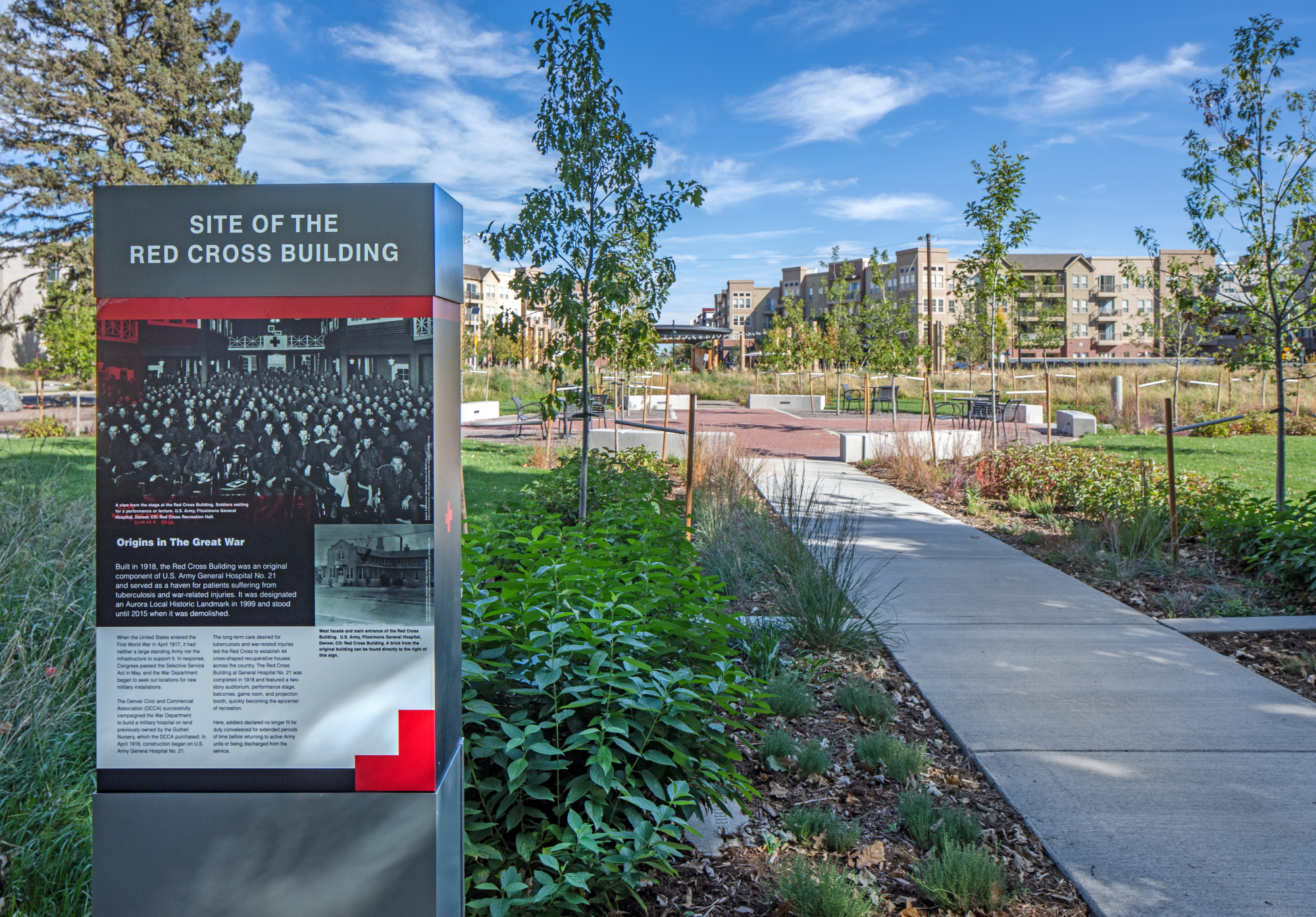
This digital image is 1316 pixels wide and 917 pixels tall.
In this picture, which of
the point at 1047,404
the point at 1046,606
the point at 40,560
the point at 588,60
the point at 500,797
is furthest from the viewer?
the point at 1047,404

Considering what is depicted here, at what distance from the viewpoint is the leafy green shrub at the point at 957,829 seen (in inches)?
118

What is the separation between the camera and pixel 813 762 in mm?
3553

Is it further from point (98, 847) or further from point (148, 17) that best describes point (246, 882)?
point (148, 17)

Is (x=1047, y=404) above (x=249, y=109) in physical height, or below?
below

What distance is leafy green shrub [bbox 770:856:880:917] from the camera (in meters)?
2.51

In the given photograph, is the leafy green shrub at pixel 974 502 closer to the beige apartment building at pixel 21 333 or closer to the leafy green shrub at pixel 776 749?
the leafy green shrub at pixel 776 749

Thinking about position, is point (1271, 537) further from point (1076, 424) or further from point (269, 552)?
point (1076, 424)

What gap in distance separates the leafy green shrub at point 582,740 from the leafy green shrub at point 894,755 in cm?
75

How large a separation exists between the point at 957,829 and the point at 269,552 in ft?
8.04

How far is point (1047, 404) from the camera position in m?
14.0

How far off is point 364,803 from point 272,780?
20 centimetres

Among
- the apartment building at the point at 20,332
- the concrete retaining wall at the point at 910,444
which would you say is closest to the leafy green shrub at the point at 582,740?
the concrete retaining wall at the point at 910,444

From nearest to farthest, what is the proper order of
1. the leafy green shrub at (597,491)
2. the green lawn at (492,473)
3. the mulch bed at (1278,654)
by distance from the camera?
the mulch bed at (1278,654), the leafy green shrub at (597,491), the green lawn at (492,473)

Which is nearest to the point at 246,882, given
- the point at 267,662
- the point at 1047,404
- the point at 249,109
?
the point at 267,662
